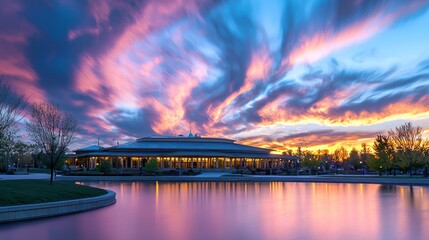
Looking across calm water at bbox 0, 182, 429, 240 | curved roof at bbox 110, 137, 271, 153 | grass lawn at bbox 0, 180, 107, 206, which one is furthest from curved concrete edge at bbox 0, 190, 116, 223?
curved roof at bbox 110, 137, 271, 153

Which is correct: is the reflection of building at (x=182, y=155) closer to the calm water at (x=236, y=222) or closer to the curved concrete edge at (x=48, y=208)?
the calm water at (x=236, y=222)

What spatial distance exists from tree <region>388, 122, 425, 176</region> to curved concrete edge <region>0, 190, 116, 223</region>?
1855 inches

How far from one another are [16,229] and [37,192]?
606 centimetres

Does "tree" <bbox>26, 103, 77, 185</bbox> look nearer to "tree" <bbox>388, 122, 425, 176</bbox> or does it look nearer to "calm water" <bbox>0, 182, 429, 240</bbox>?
"calm water" <bbox>0, 182, 429, 240</bbox>

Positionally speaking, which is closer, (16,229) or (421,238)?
(421,238)

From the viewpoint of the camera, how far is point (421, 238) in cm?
1291

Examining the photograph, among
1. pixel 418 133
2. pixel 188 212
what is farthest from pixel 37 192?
pixel 418 133

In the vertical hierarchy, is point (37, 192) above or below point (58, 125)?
below

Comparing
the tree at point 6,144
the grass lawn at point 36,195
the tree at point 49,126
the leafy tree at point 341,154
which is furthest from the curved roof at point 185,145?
the grass lawn at point 36,195

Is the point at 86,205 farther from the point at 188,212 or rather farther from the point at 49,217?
the point at 188,212

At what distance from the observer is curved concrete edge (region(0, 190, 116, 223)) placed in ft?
51.4

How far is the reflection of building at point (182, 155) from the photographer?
78625 millimetres

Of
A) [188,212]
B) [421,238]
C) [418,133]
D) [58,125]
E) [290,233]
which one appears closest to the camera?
[421,238]

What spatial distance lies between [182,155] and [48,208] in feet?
197
